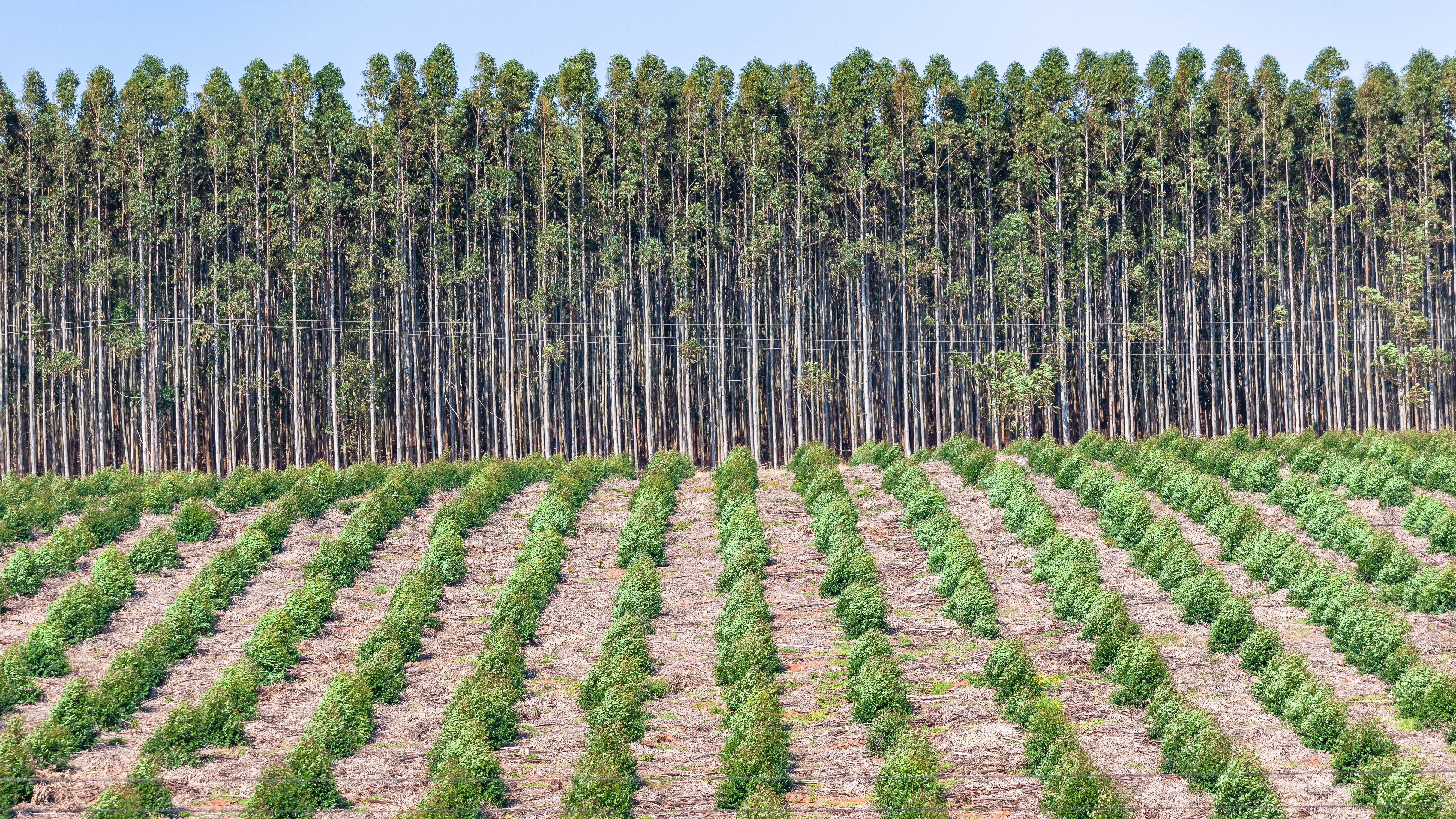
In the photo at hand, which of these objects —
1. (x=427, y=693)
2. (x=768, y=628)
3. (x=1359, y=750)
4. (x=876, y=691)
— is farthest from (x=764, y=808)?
(x=1359, y=750)

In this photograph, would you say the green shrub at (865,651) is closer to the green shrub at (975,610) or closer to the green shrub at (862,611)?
the green shrub at (862,611)

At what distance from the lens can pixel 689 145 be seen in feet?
152

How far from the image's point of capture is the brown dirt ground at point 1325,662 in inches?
559

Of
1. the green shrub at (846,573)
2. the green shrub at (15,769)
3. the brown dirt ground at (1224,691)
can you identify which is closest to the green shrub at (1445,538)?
the brown dirt ground at (1224,691)

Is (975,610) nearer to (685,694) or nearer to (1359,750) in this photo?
(685,694)

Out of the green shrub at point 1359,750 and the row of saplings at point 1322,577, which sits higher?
the row of saplings at point 1322,577

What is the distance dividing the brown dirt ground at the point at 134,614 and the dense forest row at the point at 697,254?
21.4 meters

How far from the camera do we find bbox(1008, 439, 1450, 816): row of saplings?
13375mm

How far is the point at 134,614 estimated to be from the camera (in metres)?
18.4

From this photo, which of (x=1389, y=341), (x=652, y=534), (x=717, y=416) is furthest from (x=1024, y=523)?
(x=1389, y=341)

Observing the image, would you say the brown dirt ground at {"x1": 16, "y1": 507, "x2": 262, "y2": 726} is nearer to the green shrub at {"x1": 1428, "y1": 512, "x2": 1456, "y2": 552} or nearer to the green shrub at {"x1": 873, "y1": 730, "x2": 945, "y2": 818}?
the green shrub at {"x1": 873, "y1": 730, "x2": 945, "y2": 818}

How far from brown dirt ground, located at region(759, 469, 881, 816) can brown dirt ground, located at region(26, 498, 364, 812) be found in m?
6.19

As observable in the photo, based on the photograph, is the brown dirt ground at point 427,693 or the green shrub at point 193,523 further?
the green shrub at point 193,523

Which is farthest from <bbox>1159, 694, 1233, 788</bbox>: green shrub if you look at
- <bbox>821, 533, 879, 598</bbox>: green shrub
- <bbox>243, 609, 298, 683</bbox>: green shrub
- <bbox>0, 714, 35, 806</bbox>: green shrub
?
<bbox>0, 714, 35, 806</bbox>: green shrub
